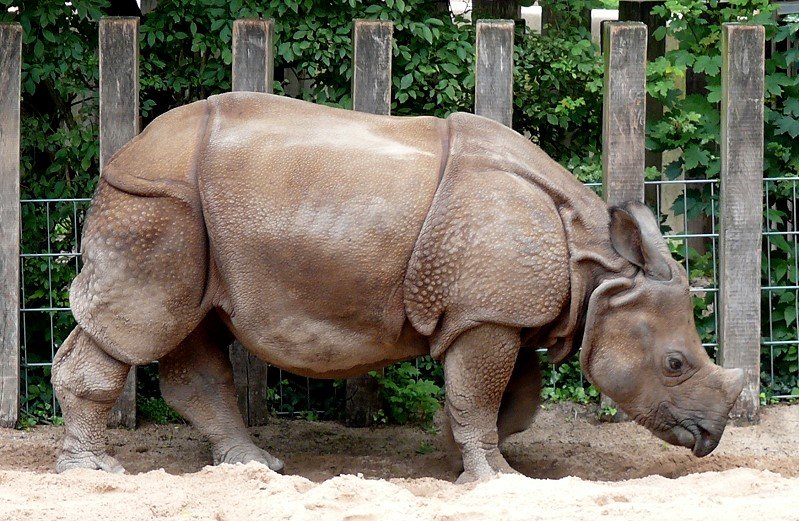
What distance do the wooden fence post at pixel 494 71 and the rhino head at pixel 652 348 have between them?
1.22 meters

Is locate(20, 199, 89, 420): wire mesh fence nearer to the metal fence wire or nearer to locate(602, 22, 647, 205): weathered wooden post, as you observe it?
the metal fence wire

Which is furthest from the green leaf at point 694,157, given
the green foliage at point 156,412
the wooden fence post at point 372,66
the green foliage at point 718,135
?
the green foliage at point 156,412

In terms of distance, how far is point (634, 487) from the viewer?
16.6ft

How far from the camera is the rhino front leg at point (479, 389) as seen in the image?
19.5 feet

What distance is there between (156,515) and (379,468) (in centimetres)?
223

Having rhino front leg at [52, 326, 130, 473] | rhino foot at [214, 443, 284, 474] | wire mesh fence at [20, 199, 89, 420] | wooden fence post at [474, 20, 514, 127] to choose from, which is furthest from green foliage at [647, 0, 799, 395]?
wire mesh fence at [20, 199, 89, 420]

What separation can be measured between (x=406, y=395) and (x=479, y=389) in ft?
4.74

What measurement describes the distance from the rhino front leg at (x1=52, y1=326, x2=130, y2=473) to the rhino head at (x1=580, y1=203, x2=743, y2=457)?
92.5 inches

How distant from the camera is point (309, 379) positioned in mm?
7703

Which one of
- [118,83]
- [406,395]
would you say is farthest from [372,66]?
[406,395]

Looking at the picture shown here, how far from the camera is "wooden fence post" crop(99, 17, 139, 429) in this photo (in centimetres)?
702

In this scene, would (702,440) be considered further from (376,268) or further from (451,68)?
(451,68)

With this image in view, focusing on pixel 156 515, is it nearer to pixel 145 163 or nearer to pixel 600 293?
pixel 145 163

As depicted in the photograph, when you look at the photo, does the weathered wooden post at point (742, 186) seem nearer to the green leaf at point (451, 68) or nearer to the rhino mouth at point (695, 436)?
the rhino mouth at point (695, 436)
